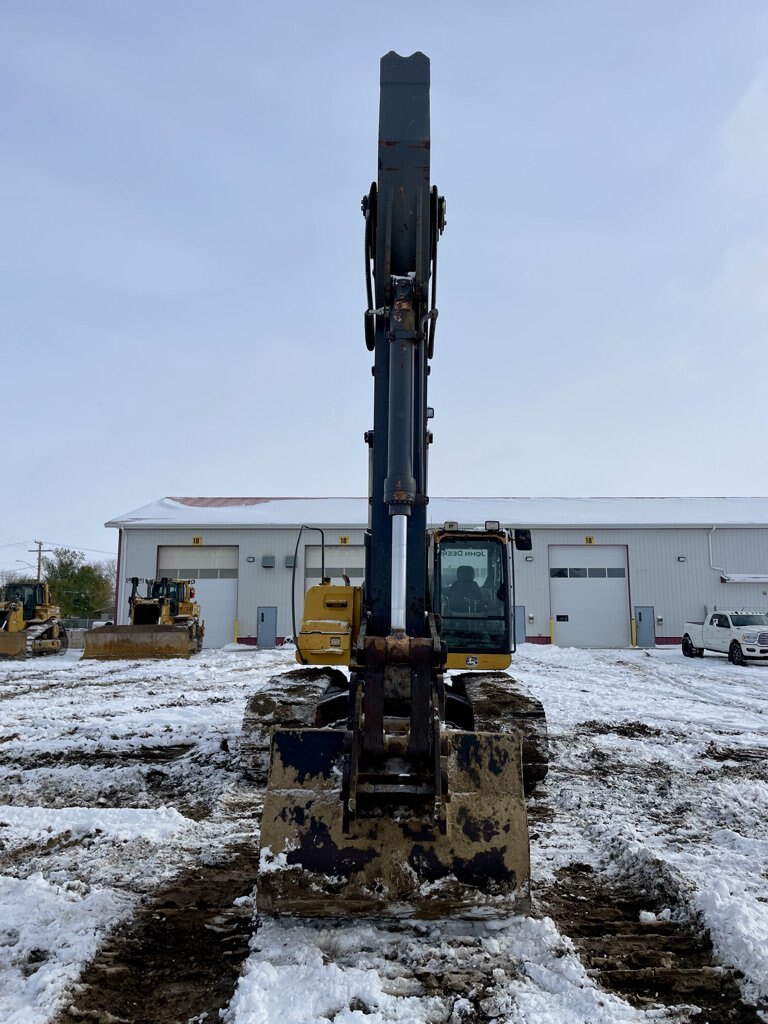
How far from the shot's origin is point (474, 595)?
29.6 feet

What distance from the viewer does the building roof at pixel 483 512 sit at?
29500 millimetres

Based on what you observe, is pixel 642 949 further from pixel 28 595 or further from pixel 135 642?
pixel 28 595

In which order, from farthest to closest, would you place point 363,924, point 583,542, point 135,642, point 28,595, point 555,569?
point 583,542, point 555,569, point 28,595, point 135,642, point 363,924

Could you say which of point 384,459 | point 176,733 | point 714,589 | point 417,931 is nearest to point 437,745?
point 417,931

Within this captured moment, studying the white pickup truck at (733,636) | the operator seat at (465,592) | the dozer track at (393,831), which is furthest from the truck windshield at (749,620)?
the dozer track at (393,831)

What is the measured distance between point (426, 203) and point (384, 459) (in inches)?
68.0

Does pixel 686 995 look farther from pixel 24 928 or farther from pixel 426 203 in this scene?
pixel 426 203

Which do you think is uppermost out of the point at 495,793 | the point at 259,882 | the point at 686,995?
the point at 495,793

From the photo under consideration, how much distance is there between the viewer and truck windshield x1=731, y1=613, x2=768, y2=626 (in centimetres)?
2189

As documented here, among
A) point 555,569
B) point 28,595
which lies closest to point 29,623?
point 28,595

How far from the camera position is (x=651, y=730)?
9.73 metres

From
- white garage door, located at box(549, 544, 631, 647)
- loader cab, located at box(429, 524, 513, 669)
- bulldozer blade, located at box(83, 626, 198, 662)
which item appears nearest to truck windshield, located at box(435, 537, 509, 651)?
loader cab, located at box(429, 524, 513, 669)

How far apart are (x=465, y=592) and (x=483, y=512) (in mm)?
24235

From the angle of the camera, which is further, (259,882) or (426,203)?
(426,203)
